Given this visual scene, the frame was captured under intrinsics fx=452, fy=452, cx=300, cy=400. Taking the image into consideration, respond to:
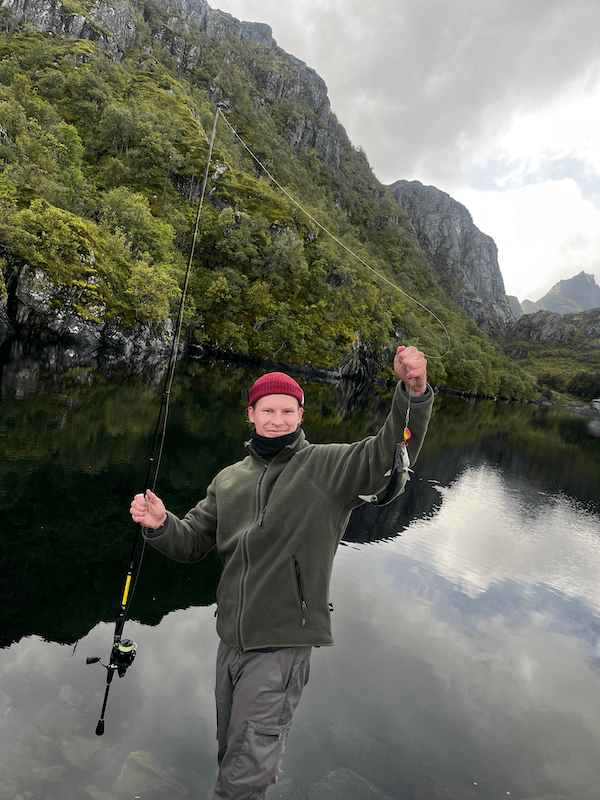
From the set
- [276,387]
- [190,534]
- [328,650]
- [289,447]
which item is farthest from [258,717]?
[328,650]

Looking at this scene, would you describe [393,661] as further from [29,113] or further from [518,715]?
[29,113]

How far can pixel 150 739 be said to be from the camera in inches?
177

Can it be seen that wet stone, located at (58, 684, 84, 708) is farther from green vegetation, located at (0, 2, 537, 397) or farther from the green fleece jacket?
green vegetation, located at (0, 2, 537, 397)

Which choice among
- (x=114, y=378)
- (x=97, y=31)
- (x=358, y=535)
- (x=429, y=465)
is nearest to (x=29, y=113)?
(x=114, y=378)

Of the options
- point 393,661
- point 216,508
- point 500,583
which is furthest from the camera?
point 500,583

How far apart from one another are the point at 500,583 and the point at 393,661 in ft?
19.4

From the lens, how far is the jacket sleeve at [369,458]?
102 inches

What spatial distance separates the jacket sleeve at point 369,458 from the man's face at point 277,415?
0.31m

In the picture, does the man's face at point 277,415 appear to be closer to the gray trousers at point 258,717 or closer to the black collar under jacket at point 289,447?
the black collar under jacket at point 289,447

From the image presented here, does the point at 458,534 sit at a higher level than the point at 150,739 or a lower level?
lower

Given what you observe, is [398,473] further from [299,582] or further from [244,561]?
[244,561]

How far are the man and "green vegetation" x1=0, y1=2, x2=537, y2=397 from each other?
4360 centimetres

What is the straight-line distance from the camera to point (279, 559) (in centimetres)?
276

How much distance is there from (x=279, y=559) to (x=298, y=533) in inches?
7.9
